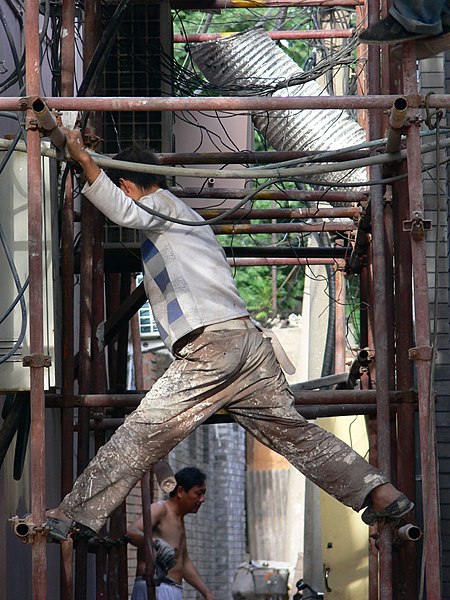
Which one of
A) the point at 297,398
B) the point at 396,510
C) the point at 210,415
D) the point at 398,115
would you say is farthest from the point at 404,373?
the point at 398,115

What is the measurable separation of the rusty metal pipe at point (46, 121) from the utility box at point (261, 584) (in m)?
10.4

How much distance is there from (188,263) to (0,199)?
1.12 m

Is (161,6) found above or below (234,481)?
above

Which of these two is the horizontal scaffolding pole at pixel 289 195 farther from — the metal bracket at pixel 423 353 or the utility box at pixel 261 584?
the utility box at pixel 261 584

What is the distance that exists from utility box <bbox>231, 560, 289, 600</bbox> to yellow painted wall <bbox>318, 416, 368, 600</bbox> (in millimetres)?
5922

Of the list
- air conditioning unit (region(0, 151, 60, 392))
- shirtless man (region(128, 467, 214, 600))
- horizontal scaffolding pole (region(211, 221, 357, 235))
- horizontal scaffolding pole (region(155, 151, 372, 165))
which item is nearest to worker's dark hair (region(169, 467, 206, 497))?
shirtless man (region(128, 467, 214, 600))

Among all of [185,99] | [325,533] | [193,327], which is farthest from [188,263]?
[325,533]

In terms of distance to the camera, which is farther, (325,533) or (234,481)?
(234,481)

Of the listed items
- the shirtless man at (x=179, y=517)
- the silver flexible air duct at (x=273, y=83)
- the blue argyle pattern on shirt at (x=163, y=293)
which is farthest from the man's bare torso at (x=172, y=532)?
the blue argyle pattern on shirt at (x=163, y=293)

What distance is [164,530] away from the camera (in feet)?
32.9

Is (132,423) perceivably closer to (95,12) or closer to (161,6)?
(95,12)

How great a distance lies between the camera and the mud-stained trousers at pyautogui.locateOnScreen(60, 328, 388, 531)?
5.73 m

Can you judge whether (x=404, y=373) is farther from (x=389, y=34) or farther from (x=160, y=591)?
(x=160, y=591)

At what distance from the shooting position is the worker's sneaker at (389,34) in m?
5.48
